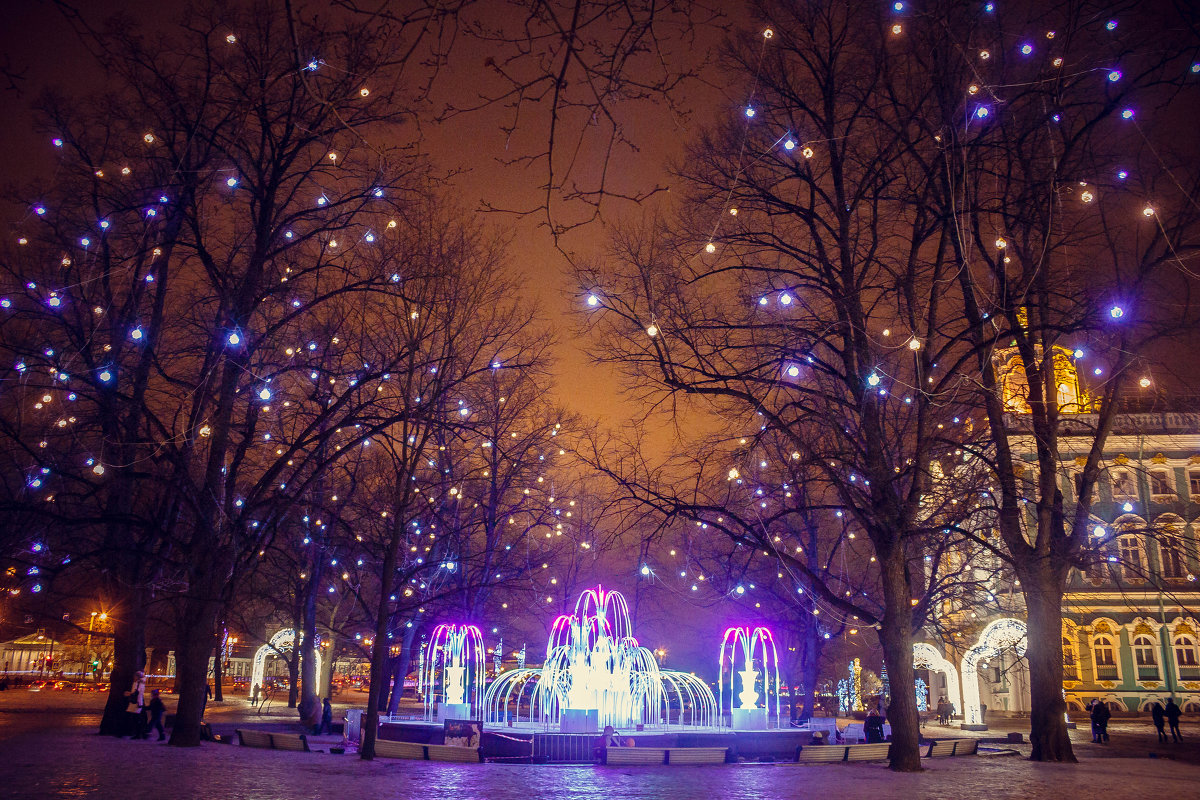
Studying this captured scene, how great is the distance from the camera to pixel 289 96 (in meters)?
16.6

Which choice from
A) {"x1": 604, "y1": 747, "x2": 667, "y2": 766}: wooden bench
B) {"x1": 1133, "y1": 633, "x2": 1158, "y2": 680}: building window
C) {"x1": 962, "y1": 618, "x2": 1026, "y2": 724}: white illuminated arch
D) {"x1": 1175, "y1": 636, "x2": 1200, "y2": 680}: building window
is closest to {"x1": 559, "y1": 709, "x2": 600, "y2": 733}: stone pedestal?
{"x1": 604, "y1": 747, "x2": 667, "y2": 766}: wooden bench

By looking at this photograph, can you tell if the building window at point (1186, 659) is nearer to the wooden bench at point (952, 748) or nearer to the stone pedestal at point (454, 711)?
the wooden bench at point (952, 748)

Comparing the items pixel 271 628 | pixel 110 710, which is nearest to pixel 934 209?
pixel 110 710

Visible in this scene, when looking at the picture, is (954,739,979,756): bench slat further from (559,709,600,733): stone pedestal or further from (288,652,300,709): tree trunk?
(288,652,300,709): tree trunk

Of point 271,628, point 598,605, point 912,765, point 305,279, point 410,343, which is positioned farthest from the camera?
point 271,628

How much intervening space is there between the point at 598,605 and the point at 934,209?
39.2 ft

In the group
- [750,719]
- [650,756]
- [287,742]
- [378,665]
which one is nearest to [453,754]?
[378,665]

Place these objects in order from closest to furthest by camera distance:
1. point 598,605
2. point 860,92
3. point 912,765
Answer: point 912,765
point 860,92
point 598,605

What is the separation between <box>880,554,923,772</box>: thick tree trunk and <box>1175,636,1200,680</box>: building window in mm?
35100

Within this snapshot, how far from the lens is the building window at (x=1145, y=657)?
40.9m

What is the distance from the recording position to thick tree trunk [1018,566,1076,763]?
16.2m

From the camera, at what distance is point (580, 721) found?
20.1 metres

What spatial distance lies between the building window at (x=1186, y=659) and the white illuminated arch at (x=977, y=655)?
57.1 ft

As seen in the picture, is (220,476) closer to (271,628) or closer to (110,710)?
(110,710)
